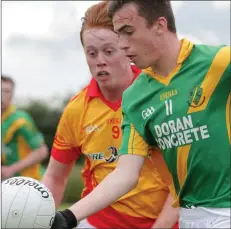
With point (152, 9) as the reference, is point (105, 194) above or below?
below

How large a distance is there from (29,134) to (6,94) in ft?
2.32

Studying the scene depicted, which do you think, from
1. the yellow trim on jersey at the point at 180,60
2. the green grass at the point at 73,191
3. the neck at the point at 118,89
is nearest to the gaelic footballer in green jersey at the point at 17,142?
the neck at the point at 118,89

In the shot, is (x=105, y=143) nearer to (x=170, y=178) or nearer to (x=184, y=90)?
(x=170, y=178)

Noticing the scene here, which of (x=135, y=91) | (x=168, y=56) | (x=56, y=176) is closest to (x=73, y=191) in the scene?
(x=56, y=176)

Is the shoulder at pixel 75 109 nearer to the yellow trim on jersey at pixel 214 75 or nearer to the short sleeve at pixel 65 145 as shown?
the short sleeve at pixel 65 145

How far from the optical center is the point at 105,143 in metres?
5.74

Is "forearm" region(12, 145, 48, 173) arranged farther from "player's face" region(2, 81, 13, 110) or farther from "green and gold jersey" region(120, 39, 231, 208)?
"green and gold jersey" region(120, 39, 231, 208)

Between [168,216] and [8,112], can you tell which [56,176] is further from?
[8,112]

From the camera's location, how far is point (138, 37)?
14.5 ft

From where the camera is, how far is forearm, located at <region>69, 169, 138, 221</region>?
444 cm

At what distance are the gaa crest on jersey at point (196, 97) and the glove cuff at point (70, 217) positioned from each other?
896 mm

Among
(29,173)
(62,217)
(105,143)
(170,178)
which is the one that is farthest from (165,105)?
(29,173)

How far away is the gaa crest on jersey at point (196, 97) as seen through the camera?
4.38 m

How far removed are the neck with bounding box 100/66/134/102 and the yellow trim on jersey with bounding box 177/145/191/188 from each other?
1.24 meters
